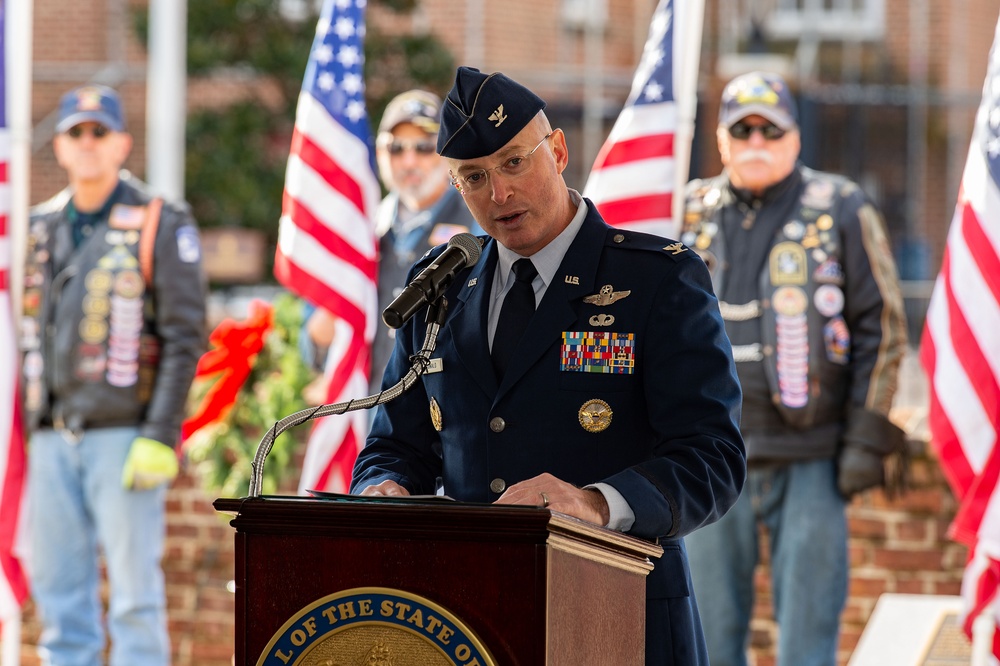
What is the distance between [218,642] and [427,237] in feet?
7.96

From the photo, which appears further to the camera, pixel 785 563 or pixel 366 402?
pixel 785 563

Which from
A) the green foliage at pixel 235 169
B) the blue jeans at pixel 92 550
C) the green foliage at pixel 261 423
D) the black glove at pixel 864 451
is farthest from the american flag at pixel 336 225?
the green foliage at pixel 235 169

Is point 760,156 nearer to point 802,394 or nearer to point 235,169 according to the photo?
point 802,394

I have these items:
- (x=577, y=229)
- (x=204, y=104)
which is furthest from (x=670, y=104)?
(x=204, y=104)

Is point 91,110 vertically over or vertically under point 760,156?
over

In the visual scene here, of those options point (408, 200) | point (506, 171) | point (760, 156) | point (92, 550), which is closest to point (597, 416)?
point (506, 171)

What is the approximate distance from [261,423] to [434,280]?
4258mm

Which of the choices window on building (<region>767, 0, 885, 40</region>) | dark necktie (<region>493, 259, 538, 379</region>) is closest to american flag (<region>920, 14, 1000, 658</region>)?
dark necktie (<region>493, 259, 538, 379</region>)

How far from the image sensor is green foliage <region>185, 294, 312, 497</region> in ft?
21.3

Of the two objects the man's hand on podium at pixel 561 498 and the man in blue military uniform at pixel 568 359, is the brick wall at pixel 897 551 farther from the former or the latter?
the man's hand on podium at pixel 561 498

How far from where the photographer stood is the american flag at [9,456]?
17.5 ft

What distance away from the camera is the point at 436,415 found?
8.76 feet

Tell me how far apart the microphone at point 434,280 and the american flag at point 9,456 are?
3.21 metres

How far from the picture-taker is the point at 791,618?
15.9ft
